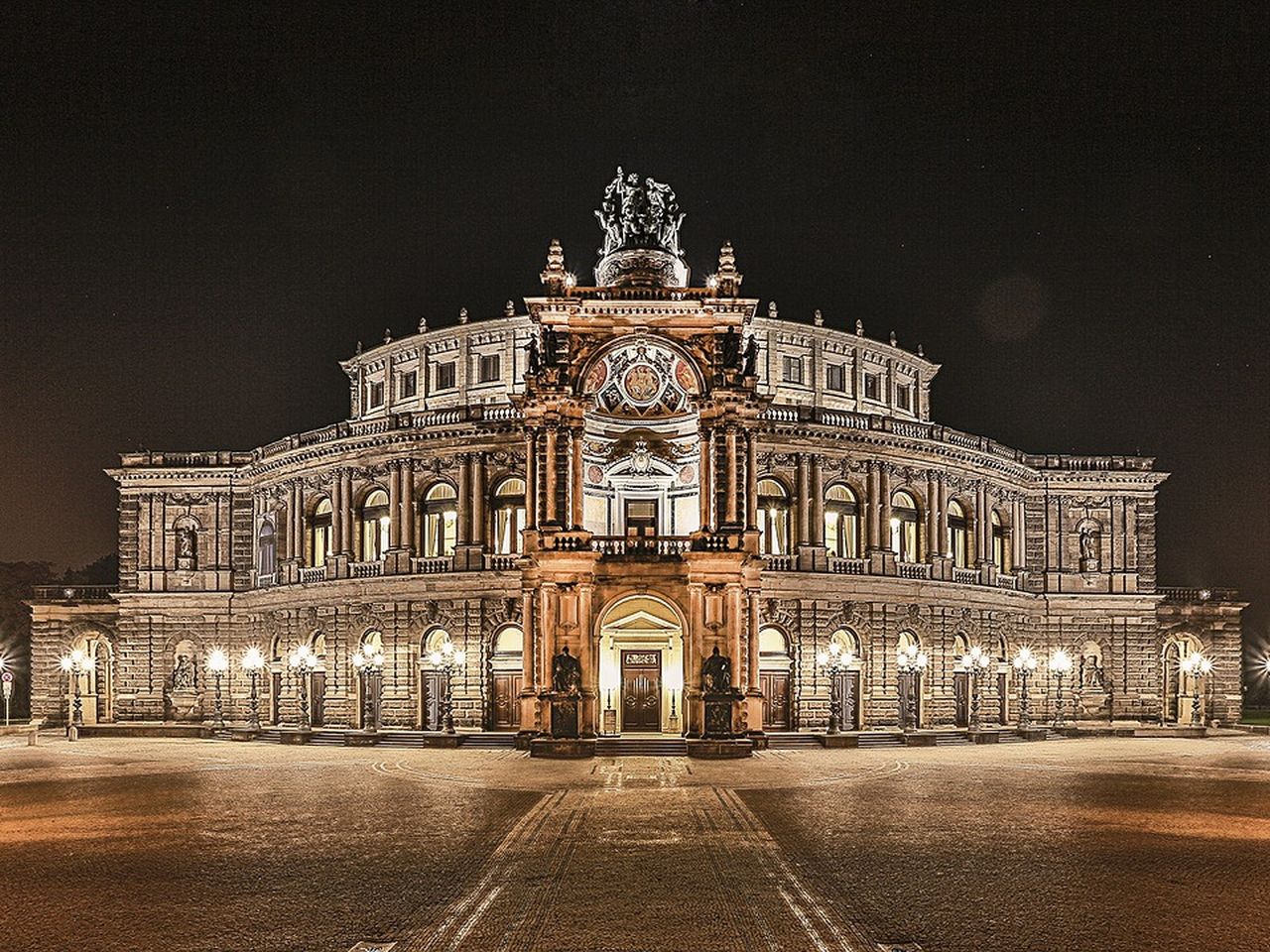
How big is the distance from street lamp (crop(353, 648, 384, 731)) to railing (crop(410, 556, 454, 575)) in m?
4.49

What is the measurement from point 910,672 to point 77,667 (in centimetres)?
4600

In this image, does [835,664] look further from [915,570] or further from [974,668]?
[974,668]

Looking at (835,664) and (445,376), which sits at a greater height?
(445,376)

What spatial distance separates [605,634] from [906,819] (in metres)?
27.6

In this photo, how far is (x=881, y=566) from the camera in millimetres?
61312

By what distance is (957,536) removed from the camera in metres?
66.4

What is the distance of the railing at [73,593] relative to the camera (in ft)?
237

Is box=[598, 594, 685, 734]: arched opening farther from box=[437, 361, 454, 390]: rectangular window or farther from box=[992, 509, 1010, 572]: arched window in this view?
box=[992, 509, 1010, 572]: arched window

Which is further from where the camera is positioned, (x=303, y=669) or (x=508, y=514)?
(x=303, y=669)

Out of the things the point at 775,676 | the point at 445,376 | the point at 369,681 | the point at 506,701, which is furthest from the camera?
the point at 445,376

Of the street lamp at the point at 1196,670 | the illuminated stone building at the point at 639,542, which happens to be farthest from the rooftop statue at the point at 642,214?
the street lamp at the point at 1196,670

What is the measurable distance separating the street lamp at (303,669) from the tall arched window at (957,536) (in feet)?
109

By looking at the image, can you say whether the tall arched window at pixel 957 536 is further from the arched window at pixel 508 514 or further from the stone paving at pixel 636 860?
the stone paving at pixel 636 860

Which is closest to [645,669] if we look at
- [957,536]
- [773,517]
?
[773,517]
